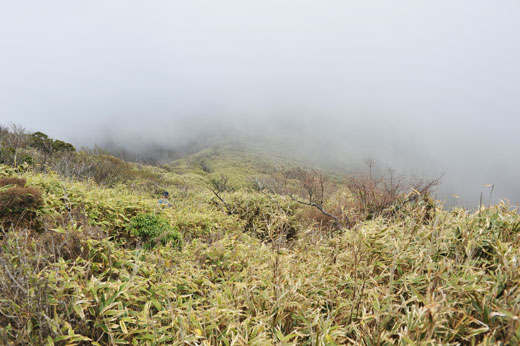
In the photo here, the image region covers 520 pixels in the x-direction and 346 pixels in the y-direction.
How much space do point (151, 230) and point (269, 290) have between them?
7.79 feet

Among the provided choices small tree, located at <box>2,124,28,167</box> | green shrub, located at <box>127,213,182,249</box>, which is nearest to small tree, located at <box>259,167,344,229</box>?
green shrub, located at <box>127,213,182,249</box>

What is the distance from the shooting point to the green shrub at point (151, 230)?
400 cm

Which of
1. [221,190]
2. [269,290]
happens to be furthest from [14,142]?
[269,290]

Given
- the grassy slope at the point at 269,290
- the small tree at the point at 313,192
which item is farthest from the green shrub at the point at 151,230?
the small tree at the point at 313,192

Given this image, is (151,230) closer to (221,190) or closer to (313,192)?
(313,192)

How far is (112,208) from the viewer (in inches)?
171

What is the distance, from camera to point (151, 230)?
4047mm

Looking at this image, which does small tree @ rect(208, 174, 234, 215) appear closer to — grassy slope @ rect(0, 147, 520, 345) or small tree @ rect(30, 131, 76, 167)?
grassy slope @ rect(0, 147, 520, 345)

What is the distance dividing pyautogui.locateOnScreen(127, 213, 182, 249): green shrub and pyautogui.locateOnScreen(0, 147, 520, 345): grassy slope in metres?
0.19

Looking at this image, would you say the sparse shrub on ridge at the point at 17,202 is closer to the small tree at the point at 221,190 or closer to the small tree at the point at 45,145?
the small tree at the point at 221,190

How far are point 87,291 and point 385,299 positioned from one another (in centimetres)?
252

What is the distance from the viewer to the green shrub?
4004 mm

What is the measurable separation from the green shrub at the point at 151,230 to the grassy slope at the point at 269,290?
189 mm

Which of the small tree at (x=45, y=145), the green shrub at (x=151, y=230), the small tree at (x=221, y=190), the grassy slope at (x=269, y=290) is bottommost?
the small tree at (x=221, y=190)
